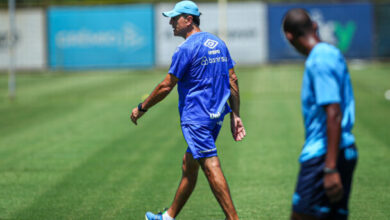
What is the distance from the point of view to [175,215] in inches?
222

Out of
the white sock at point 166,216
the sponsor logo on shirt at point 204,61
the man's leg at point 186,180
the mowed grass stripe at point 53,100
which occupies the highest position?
the sponsor logo on shirt at point 204,61

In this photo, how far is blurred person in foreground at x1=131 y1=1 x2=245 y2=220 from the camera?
518 centimetres

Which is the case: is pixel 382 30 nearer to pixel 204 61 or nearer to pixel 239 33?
pixel 239 33

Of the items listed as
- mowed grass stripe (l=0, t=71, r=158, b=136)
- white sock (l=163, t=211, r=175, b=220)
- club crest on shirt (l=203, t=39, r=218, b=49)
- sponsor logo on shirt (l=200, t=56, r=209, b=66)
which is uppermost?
club crest on shirt (l=203, t=39, r=218, b=49)

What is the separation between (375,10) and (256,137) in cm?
2386

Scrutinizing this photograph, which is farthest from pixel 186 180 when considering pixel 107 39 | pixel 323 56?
pixel 107 39

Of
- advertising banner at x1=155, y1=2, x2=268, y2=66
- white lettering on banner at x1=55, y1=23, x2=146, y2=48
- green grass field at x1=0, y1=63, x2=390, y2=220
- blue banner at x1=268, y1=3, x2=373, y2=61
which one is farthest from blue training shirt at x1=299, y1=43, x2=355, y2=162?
white lettering on banner at x1=55, y1=23, x2=146, y2=48

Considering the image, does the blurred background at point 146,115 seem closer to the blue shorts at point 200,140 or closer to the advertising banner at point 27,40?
the advertising banner at point 27,40

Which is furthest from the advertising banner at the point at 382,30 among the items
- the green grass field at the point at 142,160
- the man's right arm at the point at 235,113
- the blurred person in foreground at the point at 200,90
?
the blurred person in foreground at the point at 200,90

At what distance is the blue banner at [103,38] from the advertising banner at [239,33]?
2.47 ft

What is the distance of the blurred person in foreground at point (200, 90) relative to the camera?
518 cm

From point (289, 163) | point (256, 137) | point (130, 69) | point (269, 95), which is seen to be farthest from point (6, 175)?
point (130, 69)

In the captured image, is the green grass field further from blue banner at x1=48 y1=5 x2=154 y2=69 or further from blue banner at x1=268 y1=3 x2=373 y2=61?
blue banner at x1=48 y1=5 x2=154 y2=69

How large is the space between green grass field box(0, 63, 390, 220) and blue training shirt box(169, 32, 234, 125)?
1.30m
